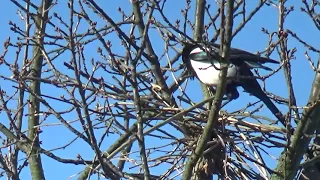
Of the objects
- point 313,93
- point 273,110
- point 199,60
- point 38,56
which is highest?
point 38,56

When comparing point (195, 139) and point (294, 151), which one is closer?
point (294, 151)

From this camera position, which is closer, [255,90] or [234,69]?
[255,90]

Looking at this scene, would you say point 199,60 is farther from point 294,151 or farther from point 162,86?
point 294,151

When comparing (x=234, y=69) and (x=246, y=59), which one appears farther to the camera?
(x=234, y=69)

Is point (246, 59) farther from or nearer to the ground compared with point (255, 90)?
farther from the ground

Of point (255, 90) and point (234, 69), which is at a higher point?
point (234, 69)

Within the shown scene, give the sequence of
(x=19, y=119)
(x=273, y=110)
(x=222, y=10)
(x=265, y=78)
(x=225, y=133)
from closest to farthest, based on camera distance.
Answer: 1. (x=222, y=10)
2. (x=265, y=78)
3. (x=225, y=133)
4. (x=273, y=110)
5. (x=19, y=119)

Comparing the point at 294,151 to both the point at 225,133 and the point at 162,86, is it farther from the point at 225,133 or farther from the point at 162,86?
the point at 162,86

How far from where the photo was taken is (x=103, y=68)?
153 inches

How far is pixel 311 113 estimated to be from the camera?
3281 mm

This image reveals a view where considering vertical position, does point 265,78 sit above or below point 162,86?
below


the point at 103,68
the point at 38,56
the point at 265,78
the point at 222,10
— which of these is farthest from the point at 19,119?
the point at 222,10

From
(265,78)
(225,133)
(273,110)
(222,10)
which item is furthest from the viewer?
(273,110)

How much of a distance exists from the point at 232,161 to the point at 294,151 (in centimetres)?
42
